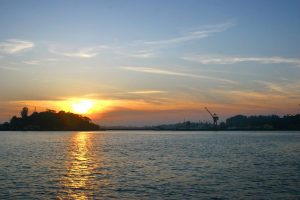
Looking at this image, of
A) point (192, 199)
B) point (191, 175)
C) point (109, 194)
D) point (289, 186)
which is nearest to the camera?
point (192, 199)

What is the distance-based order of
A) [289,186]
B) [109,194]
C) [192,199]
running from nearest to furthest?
[192,199]
[109,194]
[289,186]

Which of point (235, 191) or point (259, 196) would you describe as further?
point (235, 191)

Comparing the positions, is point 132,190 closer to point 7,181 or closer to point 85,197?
point 85,197

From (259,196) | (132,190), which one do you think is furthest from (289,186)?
(132,190)

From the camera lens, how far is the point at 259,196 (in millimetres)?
39000

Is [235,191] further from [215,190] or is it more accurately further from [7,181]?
[7,181]

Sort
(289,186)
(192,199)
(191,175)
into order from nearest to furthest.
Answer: (192,199)
(289,186)
(191,175)

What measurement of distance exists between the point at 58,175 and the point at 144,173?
469 inches

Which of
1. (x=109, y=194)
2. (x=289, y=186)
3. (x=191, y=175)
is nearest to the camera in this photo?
(x=109, y=194)

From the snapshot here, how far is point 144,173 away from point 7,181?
61.0 feet

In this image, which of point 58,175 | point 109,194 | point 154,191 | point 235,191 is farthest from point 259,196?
point 58,175

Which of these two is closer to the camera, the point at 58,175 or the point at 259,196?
the point at 259,196

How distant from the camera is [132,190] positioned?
4194cm

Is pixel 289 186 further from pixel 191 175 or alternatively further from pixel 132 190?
pixel 132 190
